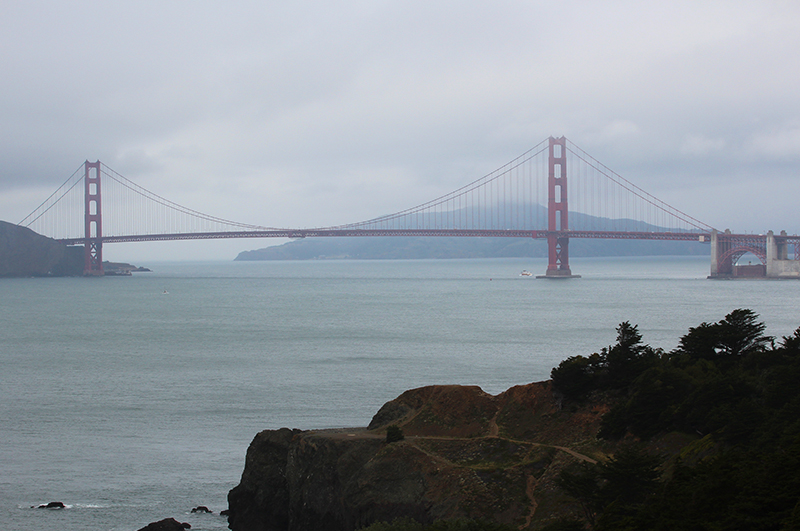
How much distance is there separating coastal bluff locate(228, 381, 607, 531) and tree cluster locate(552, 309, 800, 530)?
0.96 m

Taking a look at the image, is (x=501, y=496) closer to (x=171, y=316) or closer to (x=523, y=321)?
(x=523, y=321)

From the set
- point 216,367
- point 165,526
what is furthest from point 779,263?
point 165,526

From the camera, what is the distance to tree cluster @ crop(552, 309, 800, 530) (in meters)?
12.4

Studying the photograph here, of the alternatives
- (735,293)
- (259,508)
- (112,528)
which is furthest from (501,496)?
(735,293)

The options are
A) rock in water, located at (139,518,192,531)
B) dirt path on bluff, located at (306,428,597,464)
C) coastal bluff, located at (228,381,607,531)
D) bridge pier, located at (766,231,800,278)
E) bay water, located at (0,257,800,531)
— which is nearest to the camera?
coastal bluff, located at (228,381,607,531)

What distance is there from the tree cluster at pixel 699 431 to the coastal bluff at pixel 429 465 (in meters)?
0.96

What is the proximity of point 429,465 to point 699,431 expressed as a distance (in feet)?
19.9

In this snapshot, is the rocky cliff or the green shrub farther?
the rocky cliff

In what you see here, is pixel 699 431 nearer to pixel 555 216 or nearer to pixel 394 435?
pixel 394 435

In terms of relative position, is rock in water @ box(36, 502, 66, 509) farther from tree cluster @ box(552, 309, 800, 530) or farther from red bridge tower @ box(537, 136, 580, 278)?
red bridge tower @ box(537, 136, 580, 278)

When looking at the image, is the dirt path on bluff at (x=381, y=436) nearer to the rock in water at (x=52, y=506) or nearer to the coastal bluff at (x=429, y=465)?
the coastal bluff at (x=429, y=465)

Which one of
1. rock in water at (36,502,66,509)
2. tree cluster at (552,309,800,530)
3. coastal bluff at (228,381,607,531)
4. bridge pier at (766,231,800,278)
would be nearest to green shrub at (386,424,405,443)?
coastal bluff at (228,381,607,531)

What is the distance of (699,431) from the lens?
17719 mm

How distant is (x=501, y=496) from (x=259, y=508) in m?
6.82
